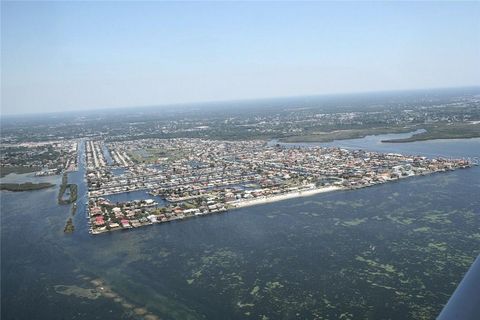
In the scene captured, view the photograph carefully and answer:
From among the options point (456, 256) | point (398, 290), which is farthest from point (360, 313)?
point (456, 256)

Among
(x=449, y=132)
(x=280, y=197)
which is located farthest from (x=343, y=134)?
(x=280, y=197)

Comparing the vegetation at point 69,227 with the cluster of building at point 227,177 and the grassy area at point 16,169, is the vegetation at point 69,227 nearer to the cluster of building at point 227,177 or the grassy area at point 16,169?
the cluster of building at point 227,177

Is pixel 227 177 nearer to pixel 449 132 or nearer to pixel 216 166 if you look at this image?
pixel 216 166

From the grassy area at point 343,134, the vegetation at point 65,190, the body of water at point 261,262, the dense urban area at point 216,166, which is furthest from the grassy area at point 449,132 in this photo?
the vegetation at point 65,190

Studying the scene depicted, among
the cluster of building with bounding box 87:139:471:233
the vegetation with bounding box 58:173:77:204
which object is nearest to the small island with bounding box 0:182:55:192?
the vegetation with bounding box 58:173:77:204

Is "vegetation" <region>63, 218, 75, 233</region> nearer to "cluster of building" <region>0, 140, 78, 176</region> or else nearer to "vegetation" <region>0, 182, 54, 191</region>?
"vegetation" <region>0, 182, 54, 191</region>

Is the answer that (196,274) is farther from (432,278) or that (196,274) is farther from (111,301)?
(432,278)
